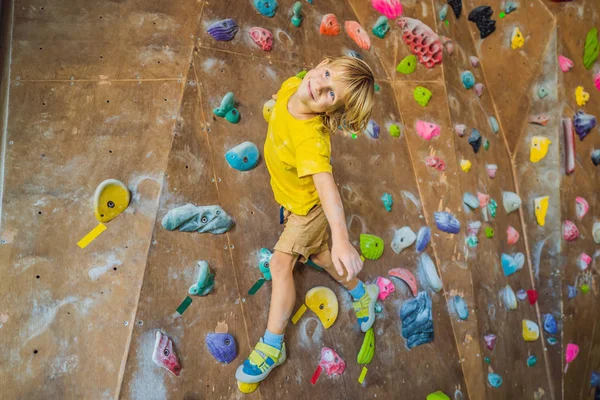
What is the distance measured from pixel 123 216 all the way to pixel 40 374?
67cm

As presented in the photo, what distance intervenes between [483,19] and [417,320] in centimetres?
228

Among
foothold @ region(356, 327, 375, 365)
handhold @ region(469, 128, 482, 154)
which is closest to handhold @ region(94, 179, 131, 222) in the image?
foothold @ region(356, 327, 375, 365)

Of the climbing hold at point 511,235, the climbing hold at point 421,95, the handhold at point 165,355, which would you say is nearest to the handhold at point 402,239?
the climbing hold at point 421,95

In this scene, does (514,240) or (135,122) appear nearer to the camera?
(135,122)

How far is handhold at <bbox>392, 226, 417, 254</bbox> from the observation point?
2.84 metres

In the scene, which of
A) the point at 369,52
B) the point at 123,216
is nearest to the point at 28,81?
the point at 123,216

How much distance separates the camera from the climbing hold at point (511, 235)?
349cm

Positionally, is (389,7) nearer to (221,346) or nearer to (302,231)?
(302,231)

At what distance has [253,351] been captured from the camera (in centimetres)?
213

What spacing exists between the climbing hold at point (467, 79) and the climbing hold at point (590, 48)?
46.1 inches

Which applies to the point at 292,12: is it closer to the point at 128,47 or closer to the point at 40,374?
the point at 128,47

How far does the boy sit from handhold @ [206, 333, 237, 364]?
84 millimetres

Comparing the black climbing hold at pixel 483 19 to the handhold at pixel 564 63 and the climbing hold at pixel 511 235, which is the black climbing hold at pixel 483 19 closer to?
the handhold at pixel 564 63

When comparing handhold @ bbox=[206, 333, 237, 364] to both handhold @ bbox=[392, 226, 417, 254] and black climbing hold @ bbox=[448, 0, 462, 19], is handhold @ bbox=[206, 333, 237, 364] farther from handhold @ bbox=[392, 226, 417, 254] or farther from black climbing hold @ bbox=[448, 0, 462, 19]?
black climbing hold @ bbox=[448, 0, 462, 19]
